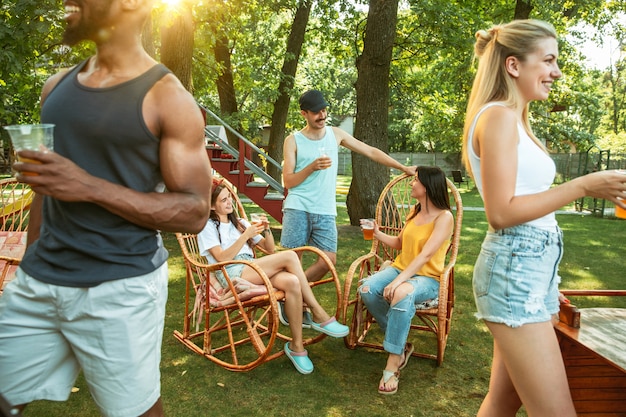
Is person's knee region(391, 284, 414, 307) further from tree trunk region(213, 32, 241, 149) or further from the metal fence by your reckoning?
the metal fence

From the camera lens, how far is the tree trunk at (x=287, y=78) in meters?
13.2

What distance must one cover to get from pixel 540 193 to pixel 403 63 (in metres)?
12.2

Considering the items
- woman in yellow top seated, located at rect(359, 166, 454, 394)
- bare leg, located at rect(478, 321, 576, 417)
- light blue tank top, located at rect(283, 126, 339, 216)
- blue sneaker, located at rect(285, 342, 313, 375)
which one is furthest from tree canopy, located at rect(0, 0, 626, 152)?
bare leg, located at rect(478, 321, 576, 417)

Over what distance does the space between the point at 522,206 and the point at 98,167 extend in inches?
51.3

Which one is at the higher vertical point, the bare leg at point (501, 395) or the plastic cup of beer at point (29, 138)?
the plastic cup of beer at point (29, 138)

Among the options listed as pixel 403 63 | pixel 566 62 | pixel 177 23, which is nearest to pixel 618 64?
pixel 566 62

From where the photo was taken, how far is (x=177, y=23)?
8.65 m

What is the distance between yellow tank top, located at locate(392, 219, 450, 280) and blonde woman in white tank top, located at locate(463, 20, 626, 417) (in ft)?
6.32

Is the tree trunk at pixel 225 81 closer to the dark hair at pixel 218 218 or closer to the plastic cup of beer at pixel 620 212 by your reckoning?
the dark hair at pixel 218 218

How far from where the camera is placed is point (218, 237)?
416cm

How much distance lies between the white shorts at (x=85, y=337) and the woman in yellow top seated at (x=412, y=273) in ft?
7.43

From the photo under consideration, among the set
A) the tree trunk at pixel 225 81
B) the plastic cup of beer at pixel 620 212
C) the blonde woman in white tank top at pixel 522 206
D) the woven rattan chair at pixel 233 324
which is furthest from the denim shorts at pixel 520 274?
the tree trunk at pixel 225 81

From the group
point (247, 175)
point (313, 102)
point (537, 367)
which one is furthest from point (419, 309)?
point (247, 175)

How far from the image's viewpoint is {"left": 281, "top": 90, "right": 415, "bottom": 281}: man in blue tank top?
14.4 feet
